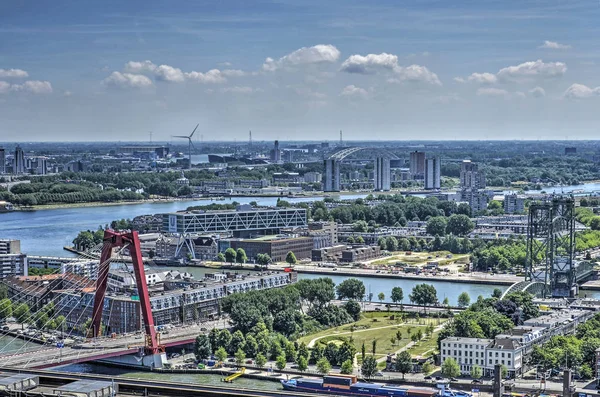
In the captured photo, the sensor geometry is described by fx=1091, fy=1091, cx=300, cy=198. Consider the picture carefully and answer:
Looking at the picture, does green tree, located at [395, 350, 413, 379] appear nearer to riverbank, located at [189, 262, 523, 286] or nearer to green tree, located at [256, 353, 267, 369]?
green tree, located at [256, 353, 267, 369]

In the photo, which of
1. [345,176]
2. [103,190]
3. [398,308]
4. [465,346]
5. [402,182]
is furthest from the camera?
[345,176]

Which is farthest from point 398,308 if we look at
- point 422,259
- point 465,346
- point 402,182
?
point 402,182

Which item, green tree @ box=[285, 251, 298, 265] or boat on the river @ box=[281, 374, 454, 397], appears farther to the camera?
green tree @ box=[285, 251, 298, 265]

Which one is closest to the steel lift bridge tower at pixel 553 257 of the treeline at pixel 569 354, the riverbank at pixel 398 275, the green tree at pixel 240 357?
the riverbank at pixel 398 275

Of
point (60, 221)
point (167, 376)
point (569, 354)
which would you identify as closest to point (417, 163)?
point (60, 221)

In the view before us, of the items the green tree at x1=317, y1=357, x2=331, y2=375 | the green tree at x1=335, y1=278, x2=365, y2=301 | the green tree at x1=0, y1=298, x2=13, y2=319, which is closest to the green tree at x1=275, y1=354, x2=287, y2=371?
the green tree at x1=317, y1=357, x2=331, y2=375

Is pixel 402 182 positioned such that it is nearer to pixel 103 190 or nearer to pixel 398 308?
pixel 103 190
